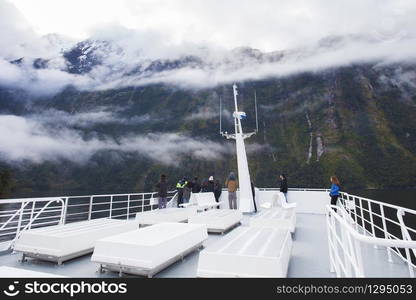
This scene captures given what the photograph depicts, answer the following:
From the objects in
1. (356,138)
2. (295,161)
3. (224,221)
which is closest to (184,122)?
(295,161)

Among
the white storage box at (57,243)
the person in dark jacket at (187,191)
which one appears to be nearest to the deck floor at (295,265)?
the white storage box at (57,243)

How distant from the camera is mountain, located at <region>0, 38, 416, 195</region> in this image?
129875mm

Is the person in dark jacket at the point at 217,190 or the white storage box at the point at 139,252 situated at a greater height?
the person in dark jacket at the point at 217,190

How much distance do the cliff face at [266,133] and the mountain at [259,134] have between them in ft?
2.09

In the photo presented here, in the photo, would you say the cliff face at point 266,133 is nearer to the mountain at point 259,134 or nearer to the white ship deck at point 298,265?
the mountain at point 259,134

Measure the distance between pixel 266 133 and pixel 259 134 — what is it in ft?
19.6

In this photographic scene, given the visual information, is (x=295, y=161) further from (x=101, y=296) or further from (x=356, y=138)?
(x=101, y=296)

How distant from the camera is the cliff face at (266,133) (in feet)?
424

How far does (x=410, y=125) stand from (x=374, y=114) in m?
18.2

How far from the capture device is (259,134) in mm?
166375

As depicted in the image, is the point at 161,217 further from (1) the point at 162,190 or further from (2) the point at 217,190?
(2) the point at 217,190

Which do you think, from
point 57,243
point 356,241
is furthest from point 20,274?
point 356,241

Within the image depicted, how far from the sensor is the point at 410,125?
444 ft

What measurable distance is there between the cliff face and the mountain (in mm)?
638
